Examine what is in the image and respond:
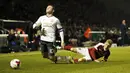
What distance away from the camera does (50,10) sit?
1409 cm

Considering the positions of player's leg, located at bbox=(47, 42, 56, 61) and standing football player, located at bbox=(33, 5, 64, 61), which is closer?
player's leg, located at bbox=(47, 42, 56, 61)

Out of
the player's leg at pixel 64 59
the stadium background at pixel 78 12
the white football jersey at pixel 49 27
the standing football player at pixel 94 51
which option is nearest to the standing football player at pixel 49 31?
the white football jersey at pixel 49 27

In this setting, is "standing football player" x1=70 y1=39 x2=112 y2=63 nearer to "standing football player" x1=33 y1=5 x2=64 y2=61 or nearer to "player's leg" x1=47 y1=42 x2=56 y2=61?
"player's leg" x1=47 y1=42 x2=56 y2=61

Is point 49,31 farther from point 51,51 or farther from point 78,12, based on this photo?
point 78,12

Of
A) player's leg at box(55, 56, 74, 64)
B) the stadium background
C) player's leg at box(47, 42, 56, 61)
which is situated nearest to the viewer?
player's leg at box(47, 42, 56, 61)

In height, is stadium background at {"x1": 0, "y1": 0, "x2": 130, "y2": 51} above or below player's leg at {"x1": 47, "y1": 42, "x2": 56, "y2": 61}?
above

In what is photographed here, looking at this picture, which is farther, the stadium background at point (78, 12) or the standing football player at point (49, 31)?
the stadium background at point (78, 12)

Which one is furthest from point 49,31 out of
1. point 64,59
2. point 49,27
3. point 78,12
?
point 78,12

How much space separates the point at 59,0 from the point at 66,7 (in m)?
1.31

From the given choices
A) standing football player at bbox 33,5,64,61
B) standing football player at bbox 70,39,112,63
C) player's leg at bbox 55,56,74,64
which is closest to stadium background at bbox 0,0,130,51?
standing football player at bbox 70,39,112,63

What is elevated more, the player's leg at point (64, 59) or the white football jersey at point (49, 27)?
the white football jersey at point (49, 27)

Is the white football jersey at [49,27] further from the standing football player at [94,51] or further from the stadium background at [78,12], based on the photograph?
the stadium background at [78,12]

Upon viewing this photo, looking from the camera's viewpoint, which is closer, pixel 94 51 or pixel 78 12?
pixel 94 51

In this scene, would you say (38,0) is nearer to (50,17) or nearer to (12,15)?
(12,15)
